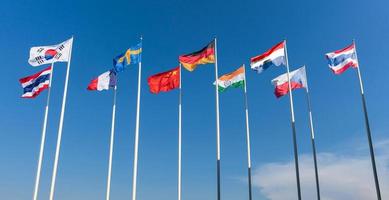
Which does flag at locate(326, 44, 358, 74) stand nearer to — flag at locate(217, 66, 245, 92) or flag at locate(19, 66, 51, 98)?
flag at locate(217, 66, 245, 92)

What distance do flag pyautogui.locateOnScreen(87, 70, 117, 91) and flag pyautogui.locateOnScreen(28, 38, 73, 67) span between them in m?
3.32

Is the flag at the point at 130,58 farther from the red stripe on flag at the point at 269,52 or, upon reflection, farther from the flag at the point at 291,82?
the flag at the point at 291,82

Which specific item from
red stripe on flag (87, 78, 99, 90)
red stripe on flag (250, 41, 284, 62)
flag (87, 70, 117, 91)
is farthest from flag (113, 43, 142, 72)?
red stripe on flag (250, 41, 284, 62)

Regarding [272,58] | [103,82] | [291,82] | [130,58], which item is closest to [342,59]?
[291,82]

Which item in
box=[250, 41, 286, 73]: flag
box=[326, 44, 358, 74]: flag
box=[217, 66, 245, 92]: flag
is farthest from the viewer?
box=[217, 66, 245, 92]: flag

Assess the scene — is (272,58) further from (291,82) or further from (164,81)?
(164,81)

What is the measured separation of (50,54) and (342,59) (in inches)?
943

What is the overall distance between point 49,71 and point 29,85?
6.23ft

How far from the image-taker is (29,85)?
103 feet

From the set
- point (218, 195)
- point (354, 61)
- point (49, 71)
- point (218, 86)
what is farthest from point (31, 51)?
point (354, 61)

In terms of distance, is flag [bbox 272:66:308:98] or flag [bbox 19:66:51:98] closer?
flag [bbox 19:66:51:98]

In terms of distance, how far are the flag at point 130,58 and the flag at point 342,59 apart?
15991 millimetres

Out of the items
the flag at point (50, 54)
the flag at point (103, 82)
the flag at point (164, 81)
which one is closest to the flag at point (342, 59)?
the flag at point (164, 81)

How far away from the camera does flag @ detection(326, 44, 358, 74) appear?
32.7 meters
